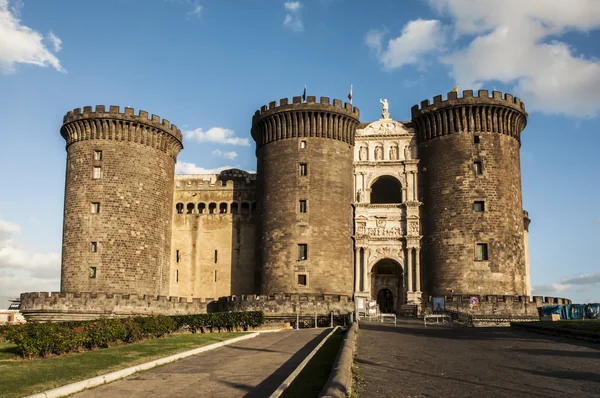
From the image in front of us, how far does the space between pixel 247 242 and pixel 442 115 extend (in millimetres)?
18618

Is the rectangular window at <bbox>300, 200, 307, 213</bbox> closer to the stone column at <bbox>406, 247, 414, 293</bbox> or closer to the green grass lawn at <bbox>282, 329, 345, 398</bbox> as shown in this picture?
the stone column at <bbox>406, 247, 414, 293</bbox>

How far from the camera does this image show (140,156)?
162 feet

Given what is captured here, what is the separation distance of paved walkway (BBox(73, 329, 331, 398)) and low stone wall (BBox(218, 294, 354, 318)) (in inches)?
852

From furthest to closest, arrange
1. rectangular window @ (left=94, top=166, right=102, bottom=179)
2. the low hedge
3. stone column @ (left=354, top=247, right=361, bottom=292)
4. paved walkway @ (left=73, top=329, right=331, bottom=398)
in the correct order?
stone column @ (left=354, top=247, right=361, bottom=292) → rectangular window @ (left=94, top=166, right=102, bottom=179) → the low hedge → paved walkway @ (left=73, top=329, right=331, bottom=398)

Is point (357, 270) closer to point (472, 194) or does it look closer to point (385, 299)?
point (385, 299)

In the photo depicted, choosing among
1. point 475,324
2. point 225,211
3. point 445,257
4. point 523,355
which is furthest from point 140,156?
point 523,355

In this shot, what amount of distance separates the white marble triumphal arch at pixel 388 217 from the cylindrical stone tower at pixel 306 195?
3.38 ft

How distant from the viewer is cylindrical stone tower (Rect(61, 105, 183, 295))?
46.2 meters

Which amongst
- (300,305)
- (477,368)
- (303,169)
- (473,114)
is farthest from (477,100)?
(477,368)

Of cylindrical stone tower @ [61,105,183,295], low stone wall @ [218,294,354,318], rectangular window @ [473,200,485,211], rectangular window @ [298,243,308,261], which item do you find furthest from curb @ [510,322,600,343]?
cylindrical stone tower @ [61,105,183,295]

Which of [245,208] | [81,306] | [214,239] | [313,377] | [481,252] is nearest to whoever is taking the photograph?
[313,377]

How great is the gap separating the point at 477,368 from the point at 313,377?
4472mm

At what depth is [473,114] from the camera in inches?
1921

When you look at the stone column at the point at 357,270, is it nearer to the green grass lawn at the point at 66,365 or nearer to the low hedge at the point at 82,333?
the low hedge at the point at 82,333
